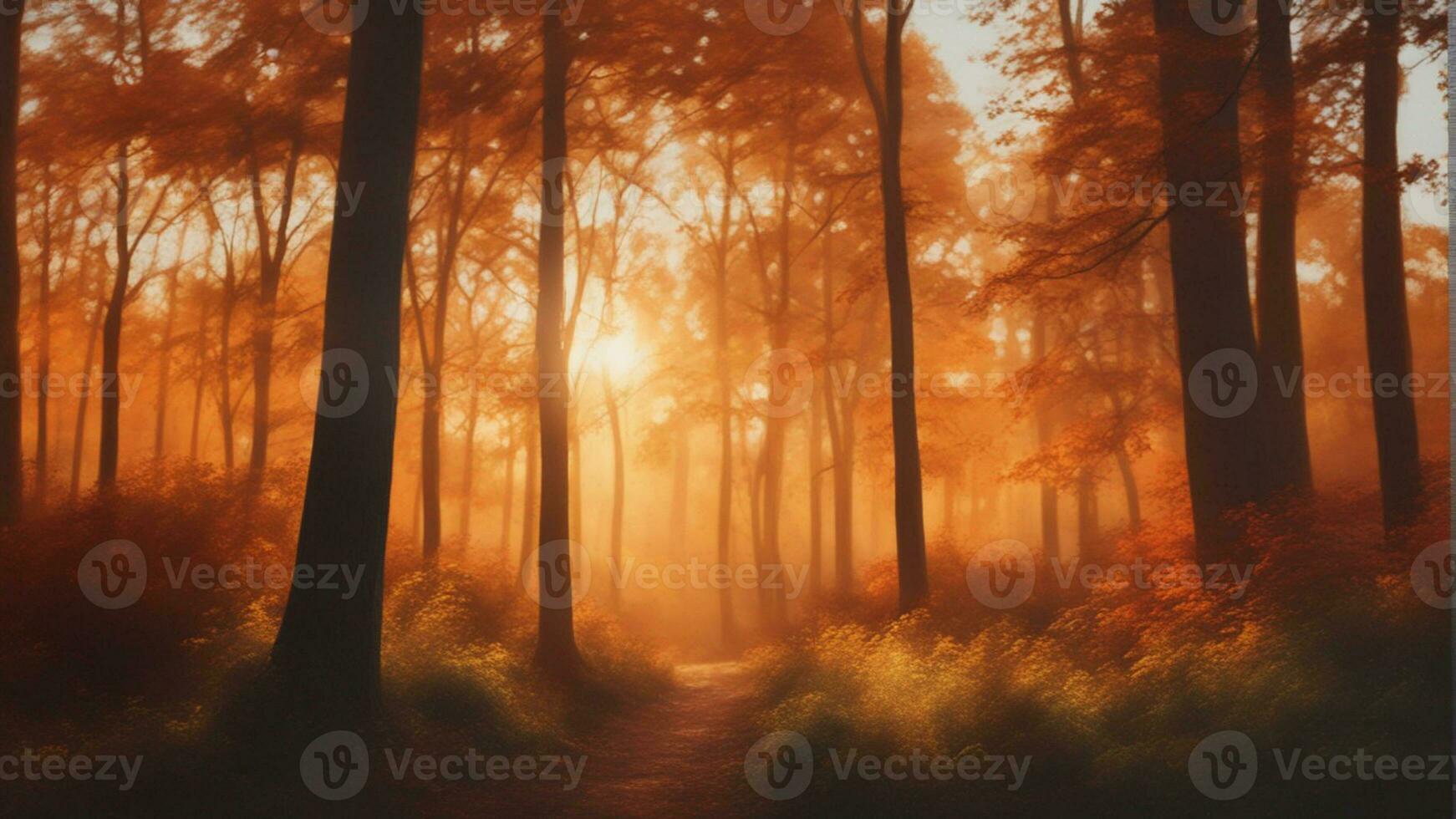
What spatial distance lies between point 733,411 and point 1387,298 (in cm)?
1497

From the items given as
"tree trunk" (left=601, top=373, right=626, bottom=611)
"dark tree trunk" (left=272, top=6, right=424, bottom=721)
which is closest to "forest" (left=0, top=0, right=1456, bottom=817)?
"dark tree trunk" (left=272, top=6, right=424, bottom=721)

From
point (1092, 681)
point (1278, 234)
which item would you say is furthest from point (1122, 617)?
point (1278, 234)

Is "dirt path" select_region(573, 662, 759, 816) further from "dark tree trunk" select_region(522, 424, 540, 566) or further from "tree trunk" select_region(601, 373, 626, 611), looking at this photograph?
"tree trunk" select_region(601, 373, 626, 611)

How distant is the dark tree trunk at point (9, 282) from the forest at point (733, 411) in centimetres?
6

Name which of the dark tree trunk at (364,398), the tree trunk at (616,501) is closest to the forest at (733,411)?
the dark tree trunk at (364,398)

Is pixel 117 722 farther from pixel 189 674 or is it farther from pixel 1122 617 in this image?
pixel 1122 617

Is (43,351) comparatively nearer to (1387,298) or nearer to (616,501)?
(616,501)

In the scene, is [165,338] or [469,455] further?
[469,455]

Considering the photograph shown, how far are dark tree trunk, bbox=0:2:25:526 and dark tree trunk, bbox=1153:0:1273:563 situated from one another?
49.2 feet

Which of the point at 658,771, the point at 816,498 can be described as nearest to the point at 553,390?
the point at 658,771

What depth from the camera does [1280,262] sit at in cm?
1213

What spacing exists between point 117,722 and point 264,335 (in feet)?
43.5

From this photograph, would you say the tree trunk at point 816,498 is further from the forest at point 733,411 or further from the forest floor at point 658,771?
the forest floor at point 658,771

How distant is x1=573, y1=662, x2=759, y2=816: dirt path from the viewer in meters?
7.50
